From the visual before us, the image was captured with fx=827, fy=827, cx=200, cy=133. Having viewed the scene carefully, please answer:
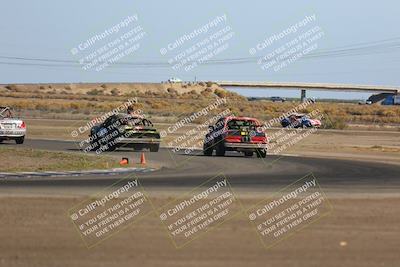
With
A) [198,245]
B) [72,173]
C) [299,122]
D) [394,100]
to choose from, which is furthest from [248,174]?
[394,100]

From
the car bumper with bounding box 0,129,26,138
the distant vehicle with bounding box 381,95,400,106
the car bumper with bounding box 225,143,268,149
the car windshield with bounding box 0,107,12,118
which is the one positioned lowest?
the distant vehicle with bounding box 381,95,400,106

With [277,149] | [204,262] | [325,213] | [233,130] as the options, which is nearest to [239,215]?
[325,213]

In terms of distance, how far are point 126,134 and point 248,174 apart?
33.9 ft

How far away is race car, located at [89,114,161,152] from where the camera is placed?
30.9 metres

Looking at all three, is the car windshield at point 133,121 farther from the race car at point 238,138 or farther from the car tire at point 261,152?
the car tire at point 261,152

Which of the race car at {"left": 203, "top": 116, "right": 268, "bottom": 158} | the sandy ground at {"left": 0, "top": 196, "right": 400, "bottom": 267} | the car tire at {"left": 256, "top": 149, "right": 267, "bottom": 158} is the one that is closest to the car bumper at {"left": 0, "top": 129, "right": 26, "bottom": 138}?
the race car at {"left": 203, "top": 116, "right": 268, "bottom": 158}

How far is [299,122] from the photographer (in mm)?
68562

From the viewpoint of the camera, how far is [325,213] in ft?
42.8

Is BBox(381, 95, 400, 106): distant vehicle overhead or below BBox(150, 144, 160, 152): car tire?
below

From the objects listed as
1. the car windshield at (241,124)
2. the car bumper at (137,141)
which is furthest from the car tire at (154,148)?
the car windshield at (241,124)

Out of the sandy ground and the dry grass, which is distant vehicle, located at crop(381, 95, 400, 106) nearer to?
the dry grass

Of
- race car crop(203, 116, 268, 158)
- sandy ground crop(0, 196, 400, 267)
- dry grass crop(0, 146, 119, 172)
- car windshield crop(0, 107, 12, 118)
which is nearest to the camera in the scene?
sandy ground crop(0, 196, 400, 267)

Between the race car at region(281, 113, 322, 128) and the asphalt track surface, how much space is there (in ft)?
124

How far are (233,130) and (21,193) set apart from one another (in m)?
15.5
